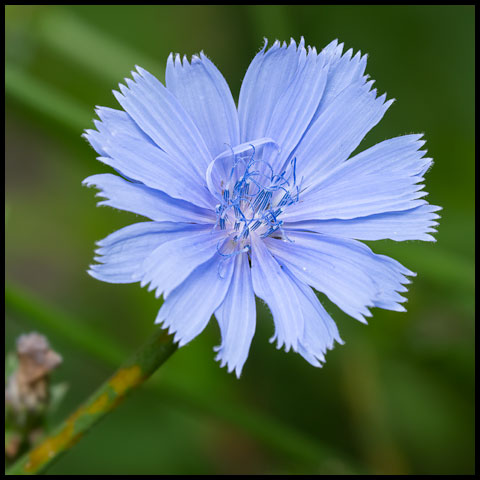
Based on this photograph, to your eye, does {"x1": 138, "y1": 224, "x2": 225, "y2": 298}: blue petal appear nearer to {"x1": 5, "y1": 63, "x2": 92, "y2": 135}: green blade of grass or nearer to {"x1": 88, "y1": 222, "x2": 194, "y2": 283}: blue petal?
{"x1": 88, "y1": 222, "x2": 194, "y2": 283}: blue petal

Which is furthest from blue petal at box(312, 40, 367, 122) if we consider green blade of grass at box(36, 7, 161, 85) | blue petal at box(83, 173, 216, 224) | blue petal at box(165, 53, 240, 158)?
green blade of grass at box(36, 7, 161, 85)

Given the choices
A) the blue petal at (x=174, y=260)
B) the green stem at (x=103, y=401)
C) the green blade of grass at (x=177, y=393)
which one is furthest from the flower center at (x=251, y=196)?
the green blade of grass at (x=177, y=393)

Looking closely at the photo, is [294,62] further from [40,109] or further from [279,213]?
[40,109]

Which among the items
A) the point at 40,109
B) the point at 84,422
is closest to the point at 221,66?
the point at 40,109

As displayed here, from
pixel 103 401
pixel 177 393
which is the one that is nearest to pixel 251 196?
pixel 103 401

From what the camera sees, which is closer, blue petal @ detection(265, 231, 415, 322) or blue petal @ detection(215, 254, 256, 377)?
blue petal @ detection(215, 254, 256, 377)

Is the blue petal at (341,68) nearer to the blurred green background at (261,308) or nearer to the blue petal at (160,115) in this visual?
the blue petal at (160,115)

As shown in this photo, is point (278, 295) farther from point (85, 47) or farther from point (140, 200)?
point (85, 47)
